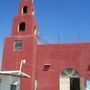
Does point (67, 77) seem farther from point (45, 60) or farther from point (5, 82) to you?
point (5, 82)

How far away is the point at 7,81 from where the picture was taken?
2253 cm

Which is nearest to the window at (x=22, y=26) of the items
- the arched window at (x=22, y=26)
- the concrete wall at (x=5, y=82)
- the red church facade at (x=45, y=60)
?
the arched window at (x=22, y=26)

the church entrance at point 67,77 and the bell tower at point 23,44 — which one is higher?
the bell tower at point 23,44

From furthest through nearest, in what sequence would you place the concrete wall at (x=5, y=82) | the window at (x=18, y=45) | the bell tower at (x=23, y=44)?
the window at (x=18, y=45), the bell tower at (x=23, y=44), the concrete wall at (x=5, y=82)

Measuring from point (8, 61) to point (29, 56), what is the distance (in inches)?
102

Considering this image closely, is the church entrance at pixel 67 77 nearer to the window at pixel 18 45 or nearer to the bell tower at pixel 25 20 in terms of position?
the window at pixel 18 45

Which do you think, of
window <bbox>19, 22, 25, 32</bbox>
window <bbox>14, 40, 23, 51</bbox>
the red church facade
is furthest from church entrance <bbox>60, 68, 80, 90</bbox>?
window <bbox>19, 22, 25, 32</bbox>

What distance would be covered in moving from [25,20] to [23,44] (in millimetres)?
3247

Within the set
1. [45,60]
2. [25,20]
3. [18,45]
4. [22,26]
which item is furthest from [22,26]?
[45,60]

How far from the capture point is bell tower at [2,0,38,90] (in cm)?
2889

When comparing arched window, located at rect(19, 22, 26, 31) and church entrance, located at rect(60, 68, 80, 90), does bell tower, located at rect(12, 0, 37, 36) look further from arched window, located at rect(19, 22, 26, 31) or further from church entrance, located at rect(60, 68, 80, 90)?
church entrance, located at rect(60, 68, 80, 90)

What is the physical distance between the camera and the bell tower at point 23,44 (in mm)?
28891

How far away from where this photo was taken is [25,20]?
31312 mm

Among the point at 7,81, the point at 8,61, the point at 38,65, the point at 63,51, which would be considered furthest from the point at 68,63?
the point at 7,81
